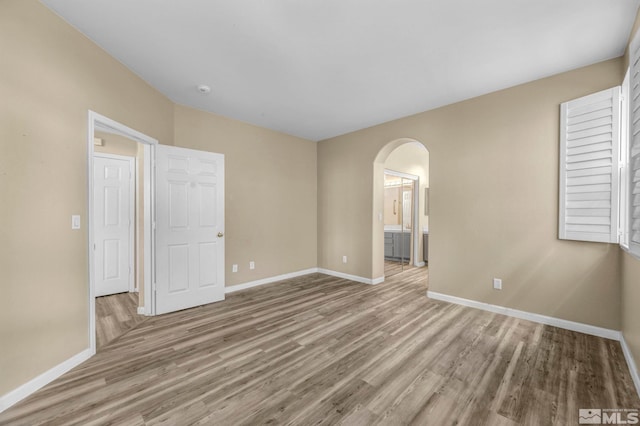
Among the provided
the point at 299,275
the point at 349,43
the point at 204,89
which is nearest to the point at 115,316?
the point at 299,275

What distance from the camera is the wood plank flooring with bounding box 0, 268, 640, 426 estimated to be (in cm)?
165

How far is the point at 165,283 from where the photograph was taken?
329cm

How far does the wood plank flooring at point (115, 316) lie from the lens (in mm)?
2758

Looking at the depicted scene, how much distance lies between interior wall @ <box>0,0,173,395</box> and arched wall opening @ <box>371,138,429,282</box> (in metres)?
3.85

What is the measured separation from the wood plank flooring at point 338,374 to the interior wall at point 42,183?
419mm

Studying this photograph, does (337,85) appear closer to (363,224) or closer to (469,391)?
(363,224)

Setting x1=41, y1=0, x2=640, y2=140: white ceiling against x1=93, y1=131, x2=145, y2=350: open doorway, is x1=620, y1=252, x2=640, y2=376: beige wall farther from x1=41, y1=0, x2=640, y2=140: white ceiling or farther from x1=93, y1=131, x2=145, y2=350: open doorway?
x1=93, y1=131, x2=145, y2=350: open doorway

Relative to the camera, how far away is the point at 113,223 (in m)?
4.10

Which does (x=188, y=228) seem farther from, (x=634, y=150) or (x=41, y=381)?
(x=634, y=150)

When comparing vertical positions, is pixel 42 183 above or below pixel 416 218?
above

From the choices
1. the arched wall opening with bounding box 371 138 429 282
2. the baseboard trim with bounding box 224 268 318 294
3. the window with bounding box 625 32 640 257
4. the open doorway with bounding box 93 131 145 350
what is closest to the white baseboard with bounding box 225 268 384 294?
the baseboard trim with bounding box 224 268 318 294

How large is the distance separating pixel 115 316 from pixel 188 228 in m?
1.37

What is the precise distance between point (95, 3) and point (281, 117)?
8.17ft

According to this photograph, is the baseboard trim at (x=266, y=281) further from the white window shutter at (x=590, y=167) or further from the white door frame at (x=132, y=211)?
the white window shutter at (x=590, y=167)
